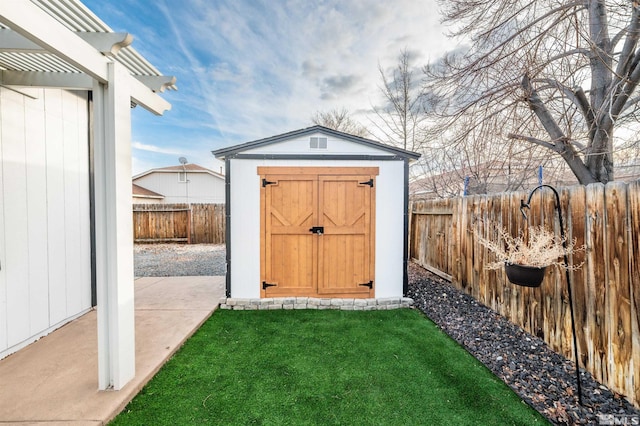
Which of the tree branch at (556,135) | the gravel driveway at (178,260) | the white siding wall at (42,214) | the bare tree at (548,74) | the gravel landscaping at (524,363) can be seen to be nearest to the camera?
the gravel landscaping at (524,363)

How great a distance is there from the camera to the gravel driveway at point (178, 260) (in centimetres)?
606

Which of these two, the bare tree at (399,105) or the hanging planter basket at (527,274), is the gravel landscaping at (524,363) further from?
the bare tree at (399,105)

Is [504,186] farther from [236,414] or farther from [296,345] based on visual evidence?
[236,414]

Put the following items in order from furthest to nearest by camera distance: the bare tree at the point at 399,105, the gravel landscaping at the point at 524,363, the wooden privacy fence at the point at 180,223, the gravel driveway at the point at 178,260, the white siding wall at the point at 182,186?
the white siding wall at the point at 182,186 → the wooden privacy fence at the point at 180,223 → the bare tree at the point at 399,105 → the gravel driveway at the point at 178,260 → the gravel landscaping at the point at 524,363

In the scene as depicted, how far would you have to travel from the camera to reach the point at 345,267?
408 centimetres

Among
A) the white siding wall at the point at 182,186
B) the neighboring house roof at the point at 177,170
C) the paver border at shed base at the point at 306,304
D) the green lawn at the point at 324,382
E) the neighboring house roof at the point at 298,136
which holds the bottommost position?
the green lawn at the point at 324,382

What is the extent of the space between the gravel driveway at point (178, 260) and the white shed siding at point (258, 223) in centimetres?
230

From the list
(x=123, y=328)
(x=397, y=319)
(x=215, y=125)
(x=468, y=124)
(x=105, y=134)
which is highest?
(x=215, y=125)

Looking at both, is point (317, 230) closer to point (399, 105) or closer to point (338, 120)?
point (399, 105)

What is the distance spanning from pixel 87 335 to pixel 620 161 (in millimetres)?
8170

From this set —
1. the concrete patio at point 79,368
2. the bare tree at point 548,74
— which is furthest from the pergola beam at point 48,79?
the bare tree at point 548,74

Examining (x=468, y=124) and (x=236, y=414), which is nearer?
(x=236, y=414)

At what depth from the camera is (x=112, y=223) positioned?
2.00 metres

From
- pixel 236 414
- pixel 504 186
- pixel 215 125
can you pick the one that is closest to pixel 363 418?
pixel 236 414
